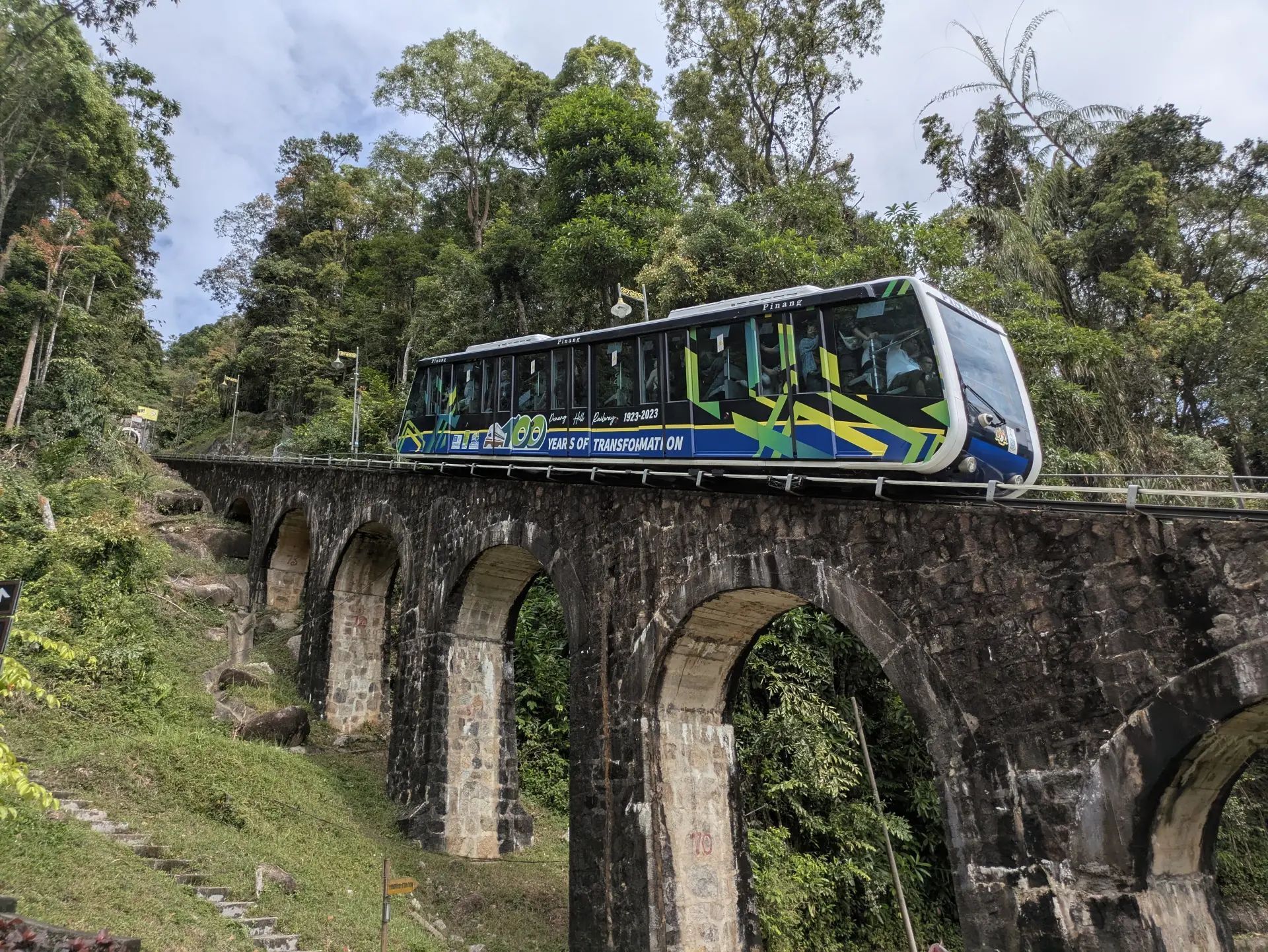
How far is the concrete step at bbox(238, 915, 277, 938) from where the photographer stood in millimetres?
7863

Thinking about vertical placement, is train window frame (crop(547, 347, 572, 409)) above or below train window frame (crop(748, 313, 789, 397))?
above


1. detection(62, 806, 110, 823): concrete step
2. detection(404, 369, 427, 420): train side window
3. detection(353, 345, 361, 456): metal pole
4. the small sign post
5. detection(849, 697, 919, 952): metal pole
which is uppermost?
detection(353, 345, 361, 456): metal pole

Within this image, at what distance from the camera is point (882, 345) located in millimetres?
7500

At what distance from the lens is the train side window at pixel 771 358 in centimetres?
836

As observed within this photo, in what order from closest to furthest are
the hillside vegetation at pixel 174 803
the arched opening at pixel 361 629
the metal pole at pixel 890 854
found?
the hillside vegetation at pixel 174 803, the metal pole at pixel 890 854, the arched opening at pixel 361 629

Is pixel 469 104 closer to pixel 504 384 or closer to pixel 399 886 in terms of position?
pixel 504 384

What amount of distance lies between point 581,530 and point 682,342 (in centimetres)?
289

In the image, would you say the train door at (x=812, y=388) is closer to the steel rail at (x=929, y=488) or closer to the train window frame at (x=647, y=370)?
the steel rail at (x=929, y=488)

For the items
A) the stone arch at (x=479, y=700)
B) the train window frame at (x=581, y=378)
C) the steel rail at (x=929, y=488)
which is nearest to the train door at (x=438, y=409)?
the steel rail at (x=929, y=488)

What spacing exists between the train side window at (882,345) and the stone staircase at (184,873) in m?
8.08

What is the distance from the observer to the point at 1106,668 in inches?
215

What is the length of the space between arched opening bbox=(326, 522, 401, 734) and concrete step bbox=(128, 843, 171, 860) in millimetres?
7748

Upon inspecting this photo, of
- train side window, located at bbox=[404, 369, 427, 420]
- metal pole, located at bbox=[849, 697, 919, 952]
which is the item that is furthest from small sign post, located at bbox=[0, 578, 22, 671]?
train side window, located at bbox=[404, 369, 427, 420]

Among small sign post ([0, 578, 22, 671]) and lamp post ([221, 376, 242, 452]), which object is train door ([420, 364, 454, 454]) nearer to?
small sign post ([0, 578, 22, 671])
